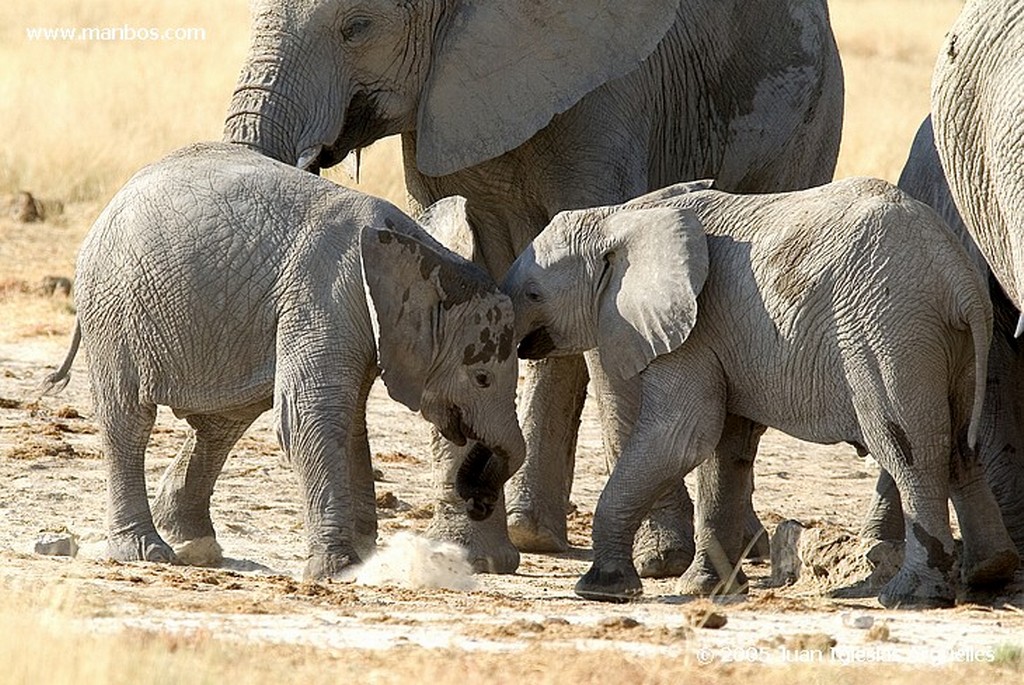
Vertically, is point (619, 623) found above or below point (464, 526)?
below

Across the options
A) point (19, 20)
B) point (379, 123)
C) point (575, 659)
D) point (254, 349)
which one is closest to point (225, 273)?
point (254, 349)

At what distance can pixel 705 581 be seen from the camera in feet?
30.9

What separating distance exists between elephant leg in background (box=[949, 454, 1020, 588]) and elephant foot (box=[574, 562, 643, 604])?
4.09 feet

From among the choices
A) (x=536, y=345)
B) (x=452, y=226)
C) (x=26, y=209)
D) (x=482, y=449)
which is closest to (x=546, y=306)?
(x=536, y=345)

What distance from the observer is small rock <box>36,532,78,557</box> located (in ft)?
30.9

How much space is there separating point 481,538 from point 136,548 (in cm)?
154

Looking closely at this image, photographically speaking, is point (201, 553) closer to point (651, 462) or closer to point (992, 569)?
point (651, 462)

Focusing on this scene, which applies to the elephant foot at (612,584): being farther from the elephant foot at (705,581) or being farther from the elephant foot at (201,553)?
the elephant foot at (201,553)

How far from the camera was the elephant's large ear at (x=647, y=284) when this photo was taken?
350 inches

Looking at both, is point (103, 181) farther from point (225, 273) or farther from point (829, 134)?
point (225, 273)

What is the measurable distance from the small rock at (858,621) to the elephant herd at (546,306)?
0.65m

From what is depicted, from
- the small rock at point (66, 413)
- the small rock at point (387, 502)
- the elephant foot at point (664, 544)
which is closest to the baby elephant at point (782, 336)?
the elephant foot at point (664, 544)

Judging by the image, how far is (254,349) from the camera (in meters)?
8.93

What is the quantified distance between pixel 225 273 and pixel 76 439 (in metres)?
3.79
